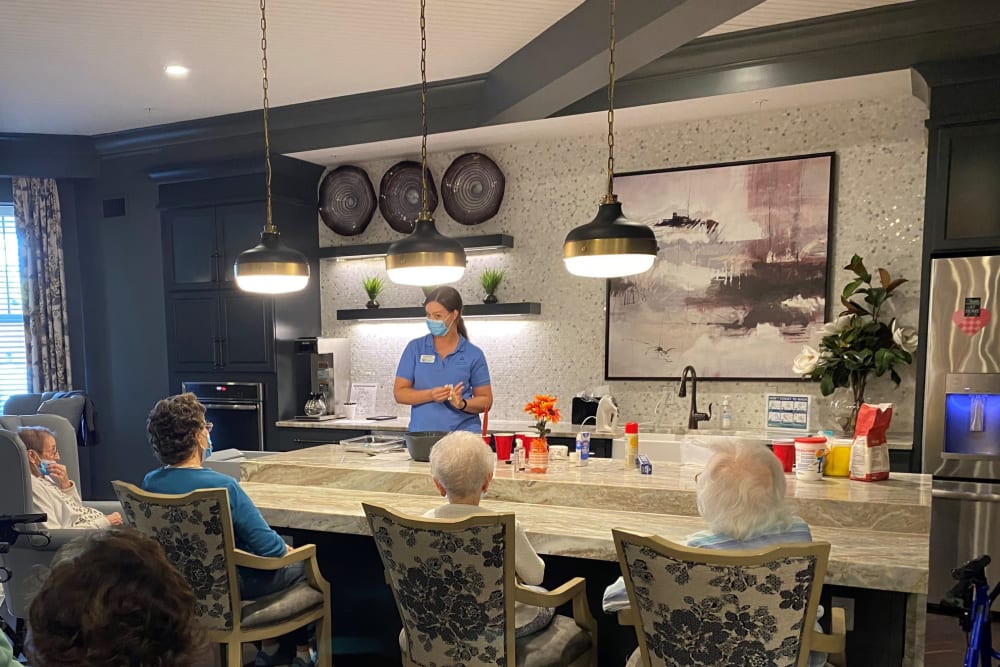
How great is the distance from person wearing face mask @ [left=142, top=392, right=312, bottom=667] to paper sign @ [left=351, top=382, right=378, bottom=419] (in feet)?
9.70

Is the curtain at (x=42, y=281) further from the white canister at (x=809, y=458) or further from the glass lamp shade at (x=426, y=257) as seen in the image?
the white canister at (x=809, y=458)

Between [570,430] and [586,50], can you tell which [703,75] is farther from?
[570,430]

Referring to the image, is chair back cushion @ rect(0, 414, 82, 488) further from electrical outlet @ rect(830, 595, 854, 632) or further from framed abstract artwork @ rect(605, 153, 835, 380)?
electrical outlet @ rect(830, 595, 854, 632)

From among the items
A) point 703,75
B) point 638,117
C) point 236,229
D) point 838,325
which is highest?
point 703,75

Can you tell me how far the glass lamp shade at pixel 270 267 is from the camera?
2.71 metres

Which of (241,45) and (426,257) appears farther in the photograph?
(241,45)

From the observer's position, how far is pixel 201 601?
215cm

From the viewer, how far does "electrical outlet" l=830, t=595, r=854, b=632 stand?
2041 mm

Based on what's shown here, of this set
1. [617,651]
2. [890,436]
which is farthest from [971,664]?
[890,436]

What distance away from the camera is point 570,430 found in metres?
4.34

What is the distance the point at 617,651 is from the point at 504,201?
3.49 metres

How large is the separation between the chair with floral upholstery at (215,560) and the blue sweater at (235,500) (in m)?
0.07

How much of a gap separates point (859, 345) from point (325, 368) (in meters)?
3.80

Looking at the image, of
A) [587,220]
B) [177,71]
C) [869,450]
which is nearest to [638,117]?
[587,220]
